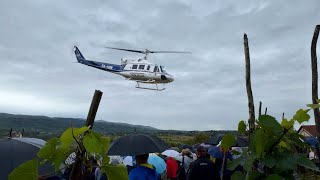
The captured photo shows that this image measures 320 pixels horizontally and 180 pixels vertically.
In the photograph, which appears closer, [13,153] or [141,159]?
[13,153]

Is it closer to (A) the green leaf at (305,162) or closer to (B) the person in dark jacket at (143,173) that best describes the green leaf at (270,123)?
(A) the green leaf at (305,162)

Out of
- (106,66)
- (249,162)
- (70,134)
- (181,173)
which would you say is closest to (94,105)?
(70,134)

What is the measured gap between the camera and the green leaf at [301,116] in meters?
2.71

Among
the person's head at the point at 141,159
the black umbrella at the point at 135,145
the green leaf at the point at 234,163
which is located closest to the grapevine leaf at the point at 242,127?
the green leaf at the point at 234,163

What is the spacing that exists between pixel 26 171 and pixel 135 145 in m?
5.02

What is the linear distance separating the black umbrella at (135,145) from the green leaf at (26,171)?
4749 mm

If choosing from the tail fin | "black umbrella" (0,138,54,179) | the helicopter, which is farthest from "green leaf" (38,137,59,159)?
the tail fin

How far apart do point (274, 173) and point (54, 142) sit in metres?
1.49

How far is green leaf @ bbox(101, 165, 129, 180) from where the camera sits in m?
1.93

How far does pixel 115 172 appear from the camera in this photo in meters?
1.94

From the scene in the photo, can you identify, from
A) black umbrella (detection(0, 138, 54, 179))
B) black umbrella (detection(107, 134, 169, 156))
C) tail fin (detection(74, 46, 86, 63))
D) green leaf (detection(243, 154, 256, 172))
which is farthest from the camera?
tail fin (detection(74, 46, 86, 63))

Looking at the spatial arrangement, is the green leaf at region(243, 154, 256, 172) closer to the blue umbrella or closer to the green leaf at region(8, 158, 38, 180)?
the green leaf at region(8, 158, 38, 180)

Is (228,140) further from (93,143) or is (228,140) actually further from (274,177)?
(93,143)

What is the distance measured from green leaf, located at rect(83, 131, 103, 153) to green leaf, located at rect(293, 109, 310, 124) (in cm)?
143
